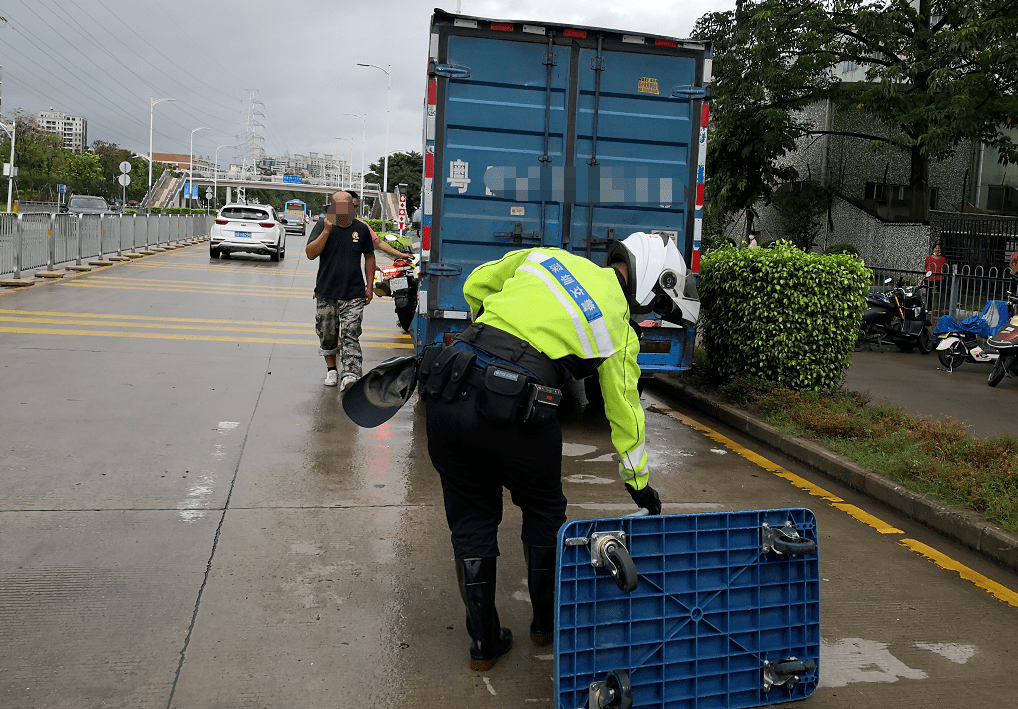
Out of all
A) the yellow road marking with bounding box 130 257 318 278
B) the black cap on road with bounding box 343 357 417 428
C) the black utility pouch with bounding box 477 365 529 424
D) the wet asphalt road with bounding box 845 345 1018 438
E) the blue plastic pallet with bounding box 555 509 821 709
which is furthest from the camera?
the yellow road marking with bounding box 130 257 318 278

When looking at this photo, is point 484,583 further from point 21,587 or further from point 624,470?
point 21,587

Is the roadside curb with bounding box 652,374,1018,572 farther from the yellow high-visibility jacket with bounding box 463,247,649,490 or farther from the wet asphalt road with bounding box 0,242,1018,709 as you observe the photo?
the yellow high-visibility jacket with bounding box 463,247,649,490

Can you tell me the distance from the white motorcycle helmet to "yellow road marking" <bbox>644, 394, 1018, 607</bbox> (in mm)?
2326

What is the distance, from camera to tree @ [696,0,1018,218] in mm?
17203

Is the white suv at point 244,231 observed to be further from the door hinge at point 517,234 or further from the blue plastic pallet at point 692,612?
the blue plastic pallet at point 692,612

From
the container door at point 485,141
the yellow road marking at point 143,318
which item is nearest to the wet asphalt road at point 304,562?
the container door at point 485,141

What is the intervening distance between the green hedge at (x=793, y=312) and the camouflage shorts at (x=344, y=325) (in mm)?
3409

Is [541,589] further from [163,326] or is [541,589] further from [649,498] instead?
[163,326]

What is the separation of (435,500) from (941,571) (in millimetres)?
2785

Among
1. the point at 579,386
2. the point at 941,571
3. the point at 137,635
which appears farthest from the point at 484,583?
the point at 579,386

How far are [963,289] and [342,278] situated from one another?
37.1 ft

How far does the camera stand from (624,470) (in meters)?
3.37

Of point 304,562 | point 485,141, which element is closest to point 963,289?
point 485,141

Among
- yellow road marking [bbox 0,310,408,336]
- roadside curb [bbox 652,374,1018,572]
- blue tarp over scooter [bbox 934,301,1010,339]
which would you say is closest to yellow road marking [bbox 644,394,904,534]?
roadside curb [bbox 652,374,1018,572]
